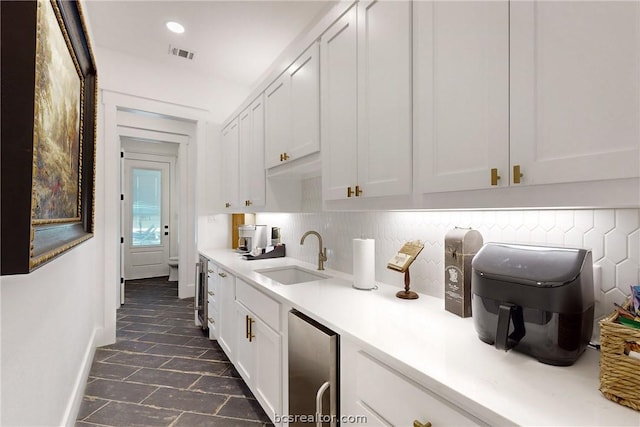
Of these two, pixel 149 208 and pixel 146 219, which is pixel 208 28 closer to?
pixel 149 208

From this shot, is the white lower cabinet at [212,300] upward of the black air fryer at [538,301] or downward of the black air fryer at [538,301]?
downward

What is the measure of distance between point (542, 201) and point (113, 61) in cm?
396

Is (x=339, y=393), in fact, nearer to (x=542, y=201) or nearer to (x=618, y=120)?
(x=542, y=201)

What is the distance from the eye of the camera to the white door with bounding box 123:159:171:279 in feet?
18.8

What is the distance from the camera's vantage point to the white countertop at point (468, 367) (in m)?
0.66

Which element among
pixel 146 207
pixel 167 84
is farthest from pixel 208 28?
pixel 146 207

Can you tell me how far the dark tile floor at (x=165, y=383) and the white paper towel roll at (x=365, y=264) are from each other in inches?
43.8

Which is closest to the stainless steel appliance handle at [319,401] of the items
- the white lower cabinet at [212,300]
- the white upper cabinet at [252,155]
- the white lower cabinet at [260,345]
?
the white lower cabinet at [260,345]

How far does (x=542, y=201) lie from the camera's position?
0.86m

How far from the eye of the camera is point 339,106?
1.66 metres

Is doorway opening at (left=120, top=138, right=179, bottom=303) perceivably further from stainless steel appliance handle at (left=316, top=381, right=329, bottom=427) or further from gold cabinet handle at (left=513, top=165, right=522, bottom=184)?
gold cabinet handle at (left=513, top=165, right=522, bottom=184)

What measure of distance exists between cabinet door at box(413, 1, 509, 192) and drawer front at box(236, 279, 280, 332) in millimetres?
1045

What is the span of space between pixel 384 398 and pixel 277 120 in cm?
202

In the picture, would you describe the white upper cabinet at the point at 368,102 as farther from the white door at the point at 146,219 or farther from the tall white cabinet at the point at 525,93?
the white door at the point at 146,219
